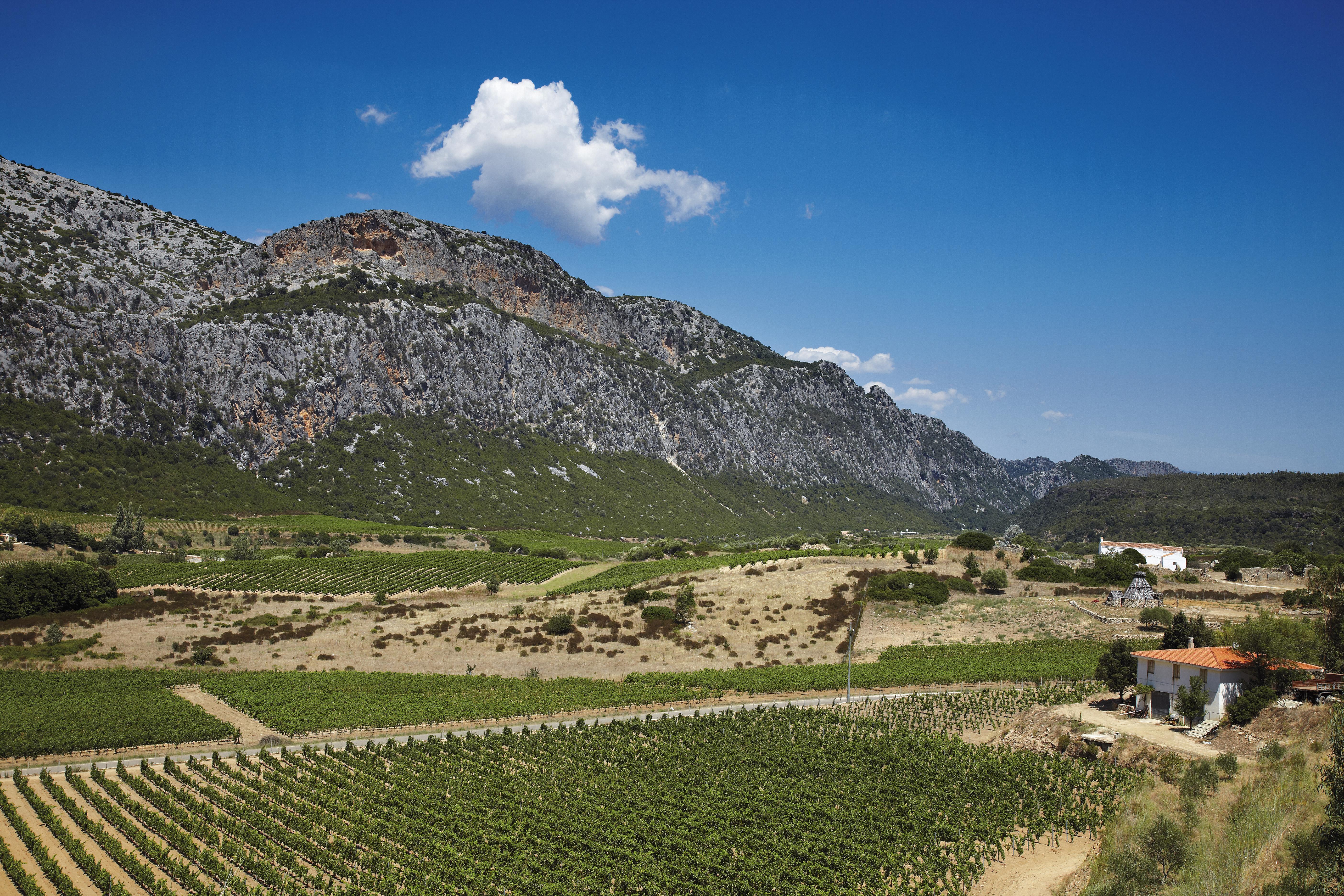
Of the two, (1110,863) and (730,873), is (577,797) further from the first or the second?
(1110,863)

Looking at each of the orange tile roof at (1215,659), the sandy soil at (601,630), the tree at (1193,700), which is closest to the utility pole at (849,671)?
the sandy soil at (601,630)

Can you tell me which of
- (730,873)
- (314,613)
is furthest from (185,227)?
(730,873)

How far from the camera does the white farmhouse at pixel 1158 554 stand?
9069 centimetres

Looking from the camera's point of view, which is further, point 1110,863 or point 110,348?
point 110,348

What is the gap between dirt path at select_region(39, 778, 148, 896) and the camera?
65.1ft

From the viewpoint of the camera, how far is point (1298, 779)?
20453 millimetres

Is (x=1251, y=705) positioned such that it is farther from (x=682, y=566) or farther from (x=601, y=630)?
(x=682, y=566)

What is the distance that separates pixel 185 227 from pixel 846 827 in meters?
232

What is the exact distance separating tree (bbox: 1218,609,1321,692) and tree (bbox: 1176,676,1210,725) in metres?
1.93

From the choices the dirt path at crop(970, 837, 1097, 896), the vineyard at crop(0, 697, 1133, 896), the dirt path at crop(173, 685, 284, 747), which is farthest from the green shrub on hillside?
the dirt path at crop(970, 837, 1097, 896)

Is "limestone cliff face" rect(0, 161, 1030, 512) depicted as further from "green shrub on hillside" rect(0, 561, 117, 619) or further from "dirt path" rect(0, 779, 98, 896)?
"dirt path" rect(0, 779, 98, 896)

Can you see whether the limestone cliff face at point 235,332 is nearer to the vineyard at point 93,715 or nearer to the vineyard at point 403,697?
the vineyard at point 93,715

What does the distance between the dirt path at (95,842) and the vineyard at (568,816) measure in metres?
0.09

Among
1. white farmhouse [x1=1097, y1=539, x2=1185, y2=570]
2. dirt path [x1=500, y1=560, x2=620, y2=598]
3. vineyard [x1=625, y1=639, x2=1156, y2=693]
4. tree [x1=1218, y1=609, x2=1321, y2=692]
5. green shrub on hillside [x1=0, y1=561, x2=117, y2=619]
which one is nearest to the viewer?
tree [x1=1218, y1=609, x2=1321, y2=692]
